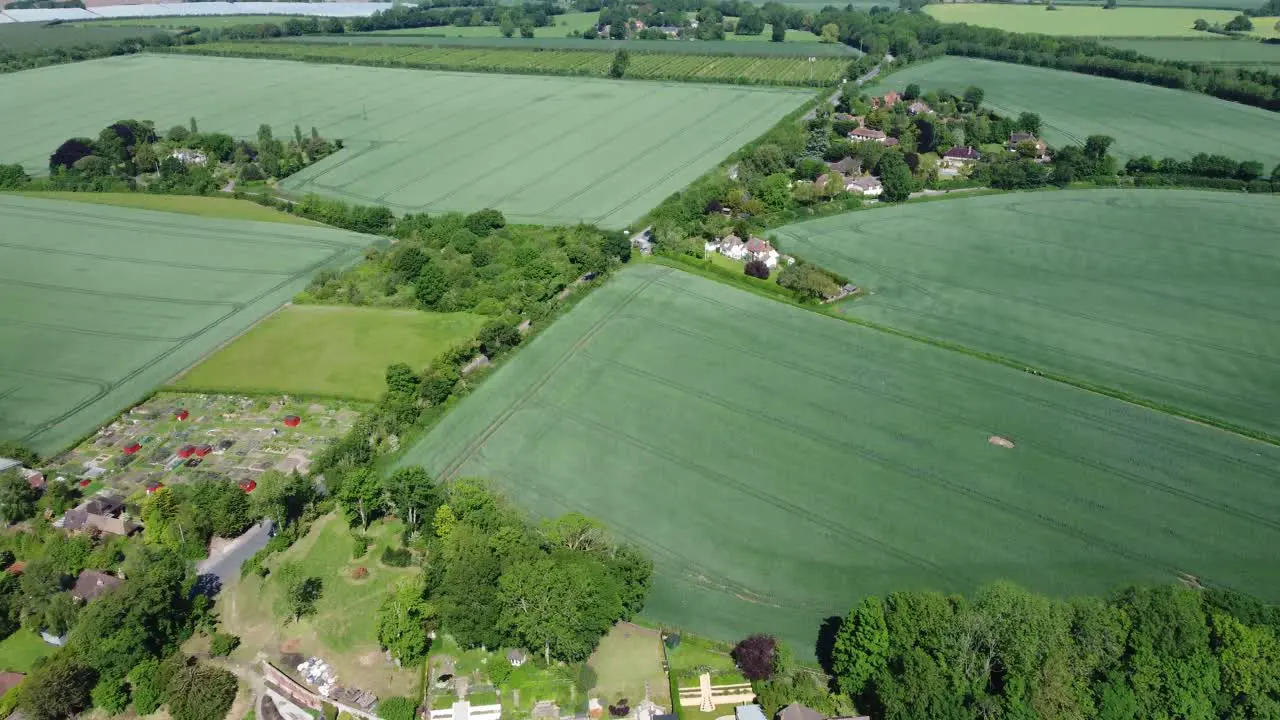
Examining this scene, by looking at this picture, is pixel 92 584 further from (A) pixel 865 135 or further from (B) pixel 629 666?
(A) pixel 865 135

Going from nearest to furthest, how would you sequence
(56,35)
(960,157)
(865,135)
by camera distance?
(960,157) < (865,135) < (56,35)

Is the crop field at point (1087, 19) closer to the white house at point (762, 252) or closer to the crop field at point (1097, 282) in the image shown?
the crop field at point (1097, 282)

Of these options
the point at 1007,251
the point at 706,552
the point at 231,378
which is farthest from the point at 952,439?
the point at 231,378

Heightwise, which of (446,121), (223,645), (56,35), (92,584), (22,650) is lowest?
(22,650)

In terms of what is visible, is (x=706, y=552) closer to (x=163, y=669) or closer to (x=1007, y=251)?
(x=163, y=669)

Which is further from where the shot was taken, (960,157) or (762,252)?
(960,157)

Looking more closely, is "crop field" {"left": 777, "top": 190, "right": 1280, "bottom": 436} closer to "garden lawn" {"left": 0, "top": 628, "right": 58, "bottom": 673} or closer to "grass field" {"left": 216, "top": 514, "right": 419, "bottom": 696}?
"grass field" {"left": 216, "top": 514, "right": 419, "bottom": 696}

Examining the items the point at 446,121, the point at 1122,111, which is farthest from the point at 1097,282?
the point at 446,121

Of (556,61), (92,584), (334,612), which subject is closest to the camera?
(334,612)
